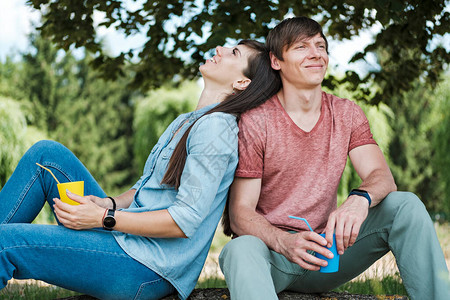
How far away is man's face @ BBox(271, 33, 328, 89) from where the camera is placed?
8.16 feet

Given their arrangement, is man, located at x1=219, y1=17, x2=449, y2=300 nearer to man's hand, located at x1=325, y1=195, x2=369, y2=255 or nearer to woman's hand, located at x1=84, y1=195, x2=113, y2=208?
man's hand, located at x1=325, y1=195, x2=369, y2=255

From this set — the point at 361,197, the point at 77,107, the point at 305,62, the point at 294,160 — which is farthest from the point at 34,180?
the point at 77,107

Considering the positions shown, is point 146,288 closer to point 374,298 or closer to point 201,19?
point 374,298

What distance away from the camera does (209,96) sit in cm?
265

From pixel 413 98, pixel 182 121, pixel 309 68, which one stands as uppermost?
pixel 309 68

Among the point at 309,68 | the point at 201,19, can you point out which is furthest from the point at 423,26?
the point at 309,68

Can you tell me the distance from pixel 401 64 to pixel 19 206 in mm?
3859

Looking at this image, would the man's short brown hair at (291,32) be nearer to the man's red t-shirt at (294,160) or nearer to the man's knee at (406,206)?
the man's red t-shirt at (294,160)

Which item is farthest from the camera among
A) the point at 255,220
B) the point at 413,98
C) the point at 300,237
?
the point at 413,98

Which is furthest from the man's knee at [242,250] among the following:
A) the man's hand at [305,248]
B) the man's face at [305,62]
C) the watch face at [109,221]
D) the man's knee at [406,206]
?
the man's face at [305,62]

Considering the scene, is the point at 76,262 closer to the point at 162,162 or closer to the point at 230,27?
the point at 162,162

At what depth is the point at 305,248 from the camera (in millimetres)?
1996

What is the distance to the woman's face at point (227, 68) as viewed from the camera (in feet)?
8.65

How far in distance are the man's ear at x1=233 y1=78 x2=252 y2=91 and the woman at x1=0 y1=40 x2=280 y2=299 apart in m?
0.17
